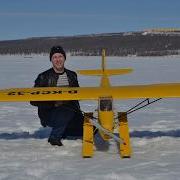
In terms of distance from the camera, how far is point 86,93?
6.51 m

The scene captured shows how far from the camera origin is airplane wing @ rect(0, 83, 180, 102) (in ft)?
21.1

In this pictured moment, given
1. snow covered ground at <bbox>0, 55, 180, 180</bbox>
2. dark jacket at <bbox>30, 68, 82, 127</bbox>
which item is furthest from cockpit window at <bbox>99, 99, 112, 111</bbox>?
dark jacket at <bbox>30, 68, 82, 127</bbox>

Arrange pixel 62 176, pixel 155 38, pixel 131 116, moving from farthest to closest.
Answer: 1. pixel 155 38
2. pixel 131 116
3. pixel 62 176

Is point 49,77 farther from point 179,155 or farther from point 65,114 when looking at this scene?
point 179,155

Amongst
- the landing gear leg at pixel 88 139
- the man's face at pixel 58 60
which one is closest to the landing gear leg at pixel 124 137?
the landing gear leg at pixel 88 139

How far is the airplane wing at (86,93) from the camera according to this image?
6.44 meters

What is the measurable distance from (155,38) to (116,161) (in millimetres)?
170602

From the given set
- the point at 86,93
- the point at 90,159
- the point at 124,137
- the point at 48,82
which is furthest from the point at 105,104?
the point at 48,82

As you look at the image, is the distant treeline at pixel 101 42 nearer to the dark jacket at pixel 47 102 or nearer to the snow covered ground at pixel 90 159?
the snow covered ground at pixel 90 159

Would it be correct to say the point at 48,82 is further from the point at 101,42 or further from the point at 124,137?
the point at 101,42

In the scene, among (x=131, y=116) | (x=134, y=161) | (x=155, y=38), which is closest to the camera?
(x=134, y=161)

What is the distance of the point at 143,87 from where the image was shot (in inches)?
274

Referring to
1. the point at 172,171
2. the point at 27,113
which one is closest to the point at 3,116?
the point at 27,113

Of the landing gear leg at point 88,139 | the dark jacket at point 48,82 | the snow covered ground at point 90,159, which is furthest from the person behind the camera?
the dark jacket at point 48,82
